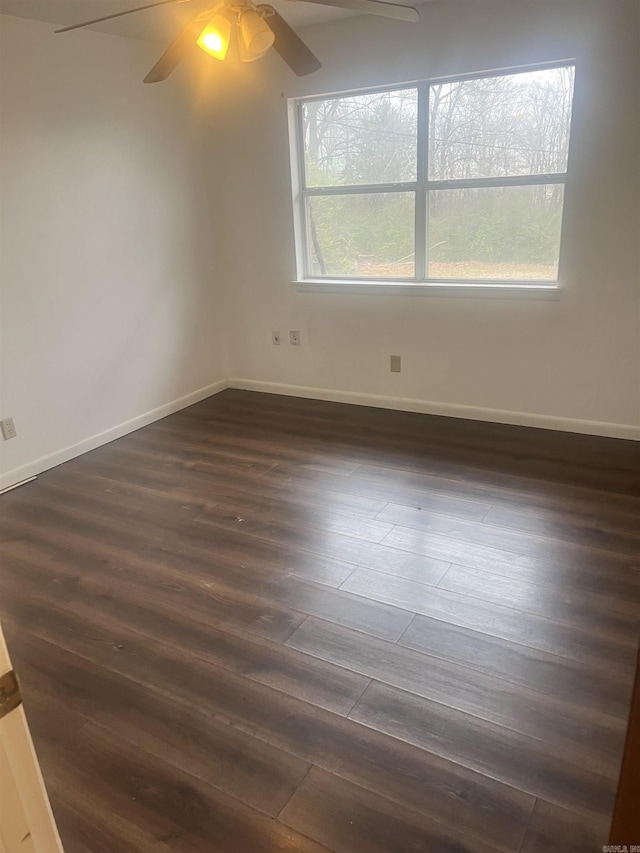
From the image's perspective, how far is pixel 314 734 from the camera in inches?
66.4

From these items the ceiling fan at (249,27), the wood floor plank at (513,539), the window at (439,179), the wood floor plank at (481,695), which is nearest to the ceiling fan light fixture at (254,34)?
the ceiling fan at (249,27)

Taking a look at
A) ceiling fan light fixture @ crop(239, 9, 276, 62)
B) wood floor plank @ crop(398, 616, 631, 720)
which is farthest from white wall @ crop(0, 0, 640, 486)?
wood floor plank @ crop(398, 616, 631, 720)

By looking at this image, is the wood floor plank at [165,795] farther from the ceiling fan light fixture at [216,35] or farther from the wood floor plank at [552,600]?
the ceiling fan light fixture at [216,35]

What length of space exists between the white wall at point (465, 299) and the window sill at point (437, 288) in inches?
1.8

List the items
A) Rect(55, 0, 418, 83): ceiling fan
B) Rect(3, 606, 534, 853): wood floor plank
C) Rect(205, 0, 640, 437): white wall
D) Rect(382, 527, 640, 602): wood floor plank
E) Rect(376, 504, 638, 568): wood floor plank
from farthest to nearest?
Rect(205, 0, 640, 437): white wall, Rect(376, 504, 638, 568): wood floor plank, Rect(382, 527, 640, 602): wood floor plank, Rect(55, 0, 418, 83): ceiling fan, Rect(3, 606, 534, 853): wood floor plank

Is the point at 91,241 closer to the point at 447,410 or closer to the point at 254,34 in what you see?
the point at 254,34

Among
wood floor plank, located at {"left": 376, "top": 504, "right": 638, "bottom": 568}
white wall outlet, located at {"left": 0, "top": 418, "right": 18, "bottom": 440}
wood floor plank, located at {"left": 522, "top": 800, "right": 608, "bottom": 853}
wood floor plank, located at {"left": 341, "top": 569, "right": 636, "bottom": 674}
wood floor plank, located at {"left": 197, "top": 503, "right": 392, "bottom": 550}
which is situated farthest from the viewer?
white wall outlet, located at {"left": 0, "top": 418, "right": 18, "bottom": 440}

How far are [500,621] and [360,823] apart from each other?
0.88 m

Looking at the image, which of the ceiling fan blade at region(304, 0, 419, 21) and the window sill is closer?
the ceiling fan blade at region(304, 0, 419, 21)

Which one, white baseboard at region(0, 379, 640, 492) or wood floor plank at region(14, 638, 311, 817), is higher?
white baseboard at region(0, 379, 640, 492)

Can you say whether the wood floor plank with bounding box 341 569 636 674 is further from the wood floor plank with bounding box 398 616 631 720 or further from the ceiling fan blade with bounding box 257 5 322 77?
Result: the ceiling fan blade with bounding box 257 5 322 77

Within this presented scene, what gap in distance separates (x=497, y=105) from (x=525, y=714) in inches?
123

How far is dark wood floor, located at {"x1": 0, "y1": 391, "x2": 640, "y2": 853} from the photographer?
148 cm

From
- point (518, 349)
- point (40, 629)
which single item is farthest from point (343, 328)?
point (40, 629)
